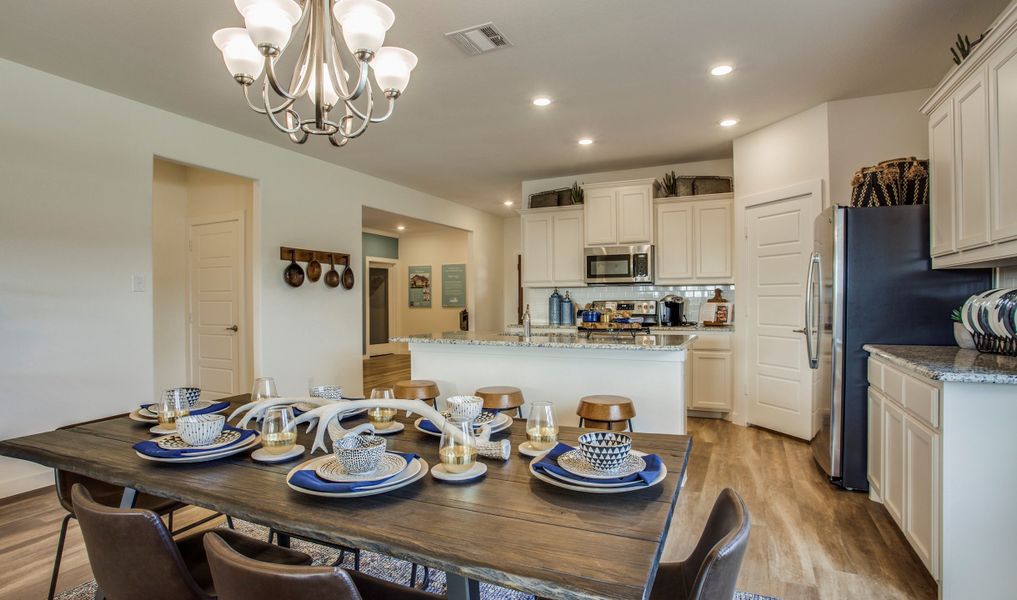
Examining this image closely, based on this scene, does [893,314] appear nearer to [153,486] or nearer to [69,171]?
[153,486]

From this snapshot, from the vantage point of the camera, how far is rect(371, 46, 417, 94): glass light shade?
7.00 ft

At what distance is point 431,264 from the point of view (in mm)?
9898

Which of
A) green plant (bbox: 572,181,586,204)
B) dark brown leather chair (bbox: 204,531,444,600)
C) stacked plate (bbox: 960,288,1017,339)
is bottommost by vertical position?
dark brown leather chair (bbox: 204,531,444,600)

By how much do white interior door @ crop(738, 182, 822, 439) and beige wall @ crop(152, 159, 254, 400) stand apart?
179 inches

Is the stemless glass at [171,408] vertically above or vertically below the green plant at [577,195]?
below

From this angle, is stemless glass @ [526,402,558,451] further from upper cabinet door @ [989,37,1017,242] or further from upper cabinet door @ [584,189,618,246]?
upper cabinet door @ [584,189,618,246]

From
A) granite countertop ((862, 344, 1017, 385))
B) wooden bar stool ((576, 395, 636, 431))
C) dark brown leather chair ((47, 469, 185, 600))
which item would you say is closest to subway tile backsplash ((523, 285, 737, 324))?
granite countertop ((862, 344, 1017, 385))

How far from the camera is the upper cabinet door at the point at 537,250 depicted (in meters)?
5.90

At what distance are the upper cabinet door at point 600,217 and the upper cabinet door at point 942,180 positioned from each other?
9.53 feet

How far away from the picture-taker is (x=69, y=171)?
3277 millimetres

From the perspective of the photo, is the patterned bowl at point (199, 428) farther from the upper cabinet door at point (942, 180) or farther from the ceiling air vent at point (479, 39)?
the upper cabinet door at point (942, 180)

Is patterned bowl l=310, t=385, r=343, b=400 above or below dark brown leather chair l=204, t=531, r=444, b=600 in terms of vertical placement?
above

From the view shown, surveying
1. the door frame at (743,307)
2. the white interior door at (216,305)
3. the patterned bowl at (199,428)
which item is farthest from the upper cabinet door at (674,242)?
the patterned bowl at (199,428)

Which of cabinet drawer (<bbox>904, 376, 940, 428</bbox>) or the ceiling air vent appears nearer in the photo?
cabinet drawer (<bbox>904, 376, 940, 428</bbox>)
